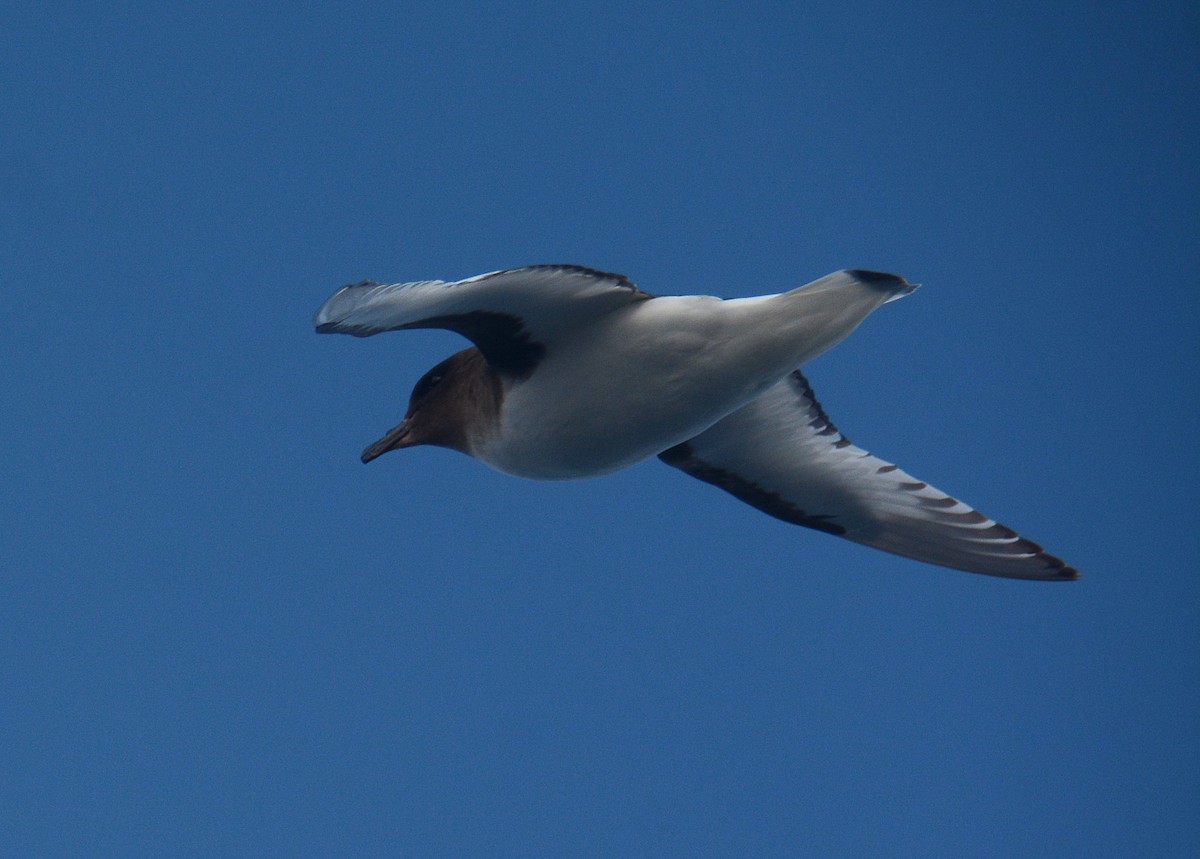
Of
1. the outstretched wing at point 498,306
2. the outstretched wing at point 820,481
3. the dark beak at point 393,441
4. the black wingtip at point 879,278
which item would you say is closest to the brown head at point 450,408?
the dark beak at point 393,441

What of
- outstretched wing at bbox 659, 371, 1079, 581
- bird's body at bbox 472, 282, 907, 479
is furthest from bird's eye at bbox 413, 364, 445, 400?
outstretched wing at bbox 659, 371, 1079, 581

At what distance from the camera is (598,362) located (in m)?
4.58

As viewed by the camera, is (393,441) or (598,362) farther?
(393,441)

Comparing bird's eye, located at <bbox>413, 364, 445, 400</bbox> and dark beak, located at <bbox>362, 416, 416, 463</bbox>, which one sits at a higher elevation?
bird's eye, located at <bbox>413, 364, 445, 400</bbox>

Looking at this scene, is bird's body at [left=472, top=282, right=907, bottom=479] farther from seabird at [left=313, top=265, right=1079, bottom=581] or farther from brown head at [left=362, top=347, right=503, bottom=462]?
brown head at [left=362, top=347, right=503, bottom=462]

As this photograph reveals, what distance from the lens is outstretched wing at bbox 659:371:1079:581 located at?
220 inches

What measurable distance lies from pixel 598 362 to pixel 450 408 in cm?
96

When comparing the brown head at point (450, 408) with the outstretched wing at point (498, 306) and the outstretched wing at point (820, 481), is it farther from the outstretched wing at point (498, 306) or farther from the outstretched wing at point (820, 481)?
the outstretched wing at point (820, 481)

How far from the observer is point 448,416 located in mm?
5254

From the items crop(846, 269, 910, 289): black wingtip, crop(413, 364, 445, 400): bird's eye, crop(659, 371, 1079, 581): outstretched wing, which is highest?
crop(846, 269, 910, 289): black wingtip

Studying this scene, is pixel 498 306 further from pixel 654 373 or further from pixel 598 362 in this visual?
pixel 654 373

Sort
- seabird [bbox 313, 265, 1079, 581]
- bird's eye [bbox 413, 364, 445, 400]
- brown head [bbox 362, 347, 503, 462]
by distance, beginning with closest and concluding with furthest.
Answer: seabird [bbox 313, 265, 1079, 581] < brown head [bbox 362, 347, 503, 462] < bird's eye [bbox 413, 364, 445, 400]

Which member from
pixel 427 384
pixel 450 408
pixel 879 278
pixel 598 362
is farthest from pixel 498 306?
pixel 879 278

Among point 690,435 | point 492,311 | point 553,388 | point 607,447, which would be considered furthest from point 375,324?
point 690,435
